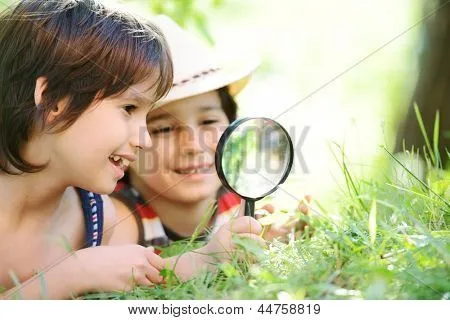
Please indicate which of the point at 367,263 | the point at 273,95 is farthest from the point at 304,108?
the point at 367,263

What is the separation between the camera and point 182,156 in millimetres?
2248

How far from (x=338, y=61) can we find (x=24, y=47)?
6.29 feet

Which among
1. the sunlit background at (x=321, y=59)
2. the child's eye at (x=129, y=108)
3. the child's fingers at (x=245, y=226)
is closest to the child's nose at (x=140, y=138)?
the child's eye at (x=129, y=108)

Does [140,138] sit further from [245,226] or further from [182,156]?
[182,156]

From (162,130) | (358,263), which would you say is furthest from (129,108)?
(358,263)

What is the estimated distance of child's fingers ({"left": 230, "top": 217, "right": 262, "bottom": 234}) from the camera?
5.38ft

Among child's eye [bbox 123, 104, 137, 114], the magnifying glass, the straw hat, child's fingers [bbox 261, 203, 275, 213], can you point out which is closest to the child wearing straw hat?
the straw hat

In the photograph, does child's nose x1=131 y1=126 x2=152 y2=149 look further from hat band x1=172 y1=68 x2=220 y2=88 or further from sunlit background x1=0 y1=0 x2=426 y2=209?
sunlit background x1=0 y1=0 x2=426 y2=209

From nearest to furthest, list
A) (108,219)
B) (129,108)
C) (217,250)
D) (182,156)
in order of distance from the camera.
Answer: (217,250), (129,108), (108,219), (182,156)

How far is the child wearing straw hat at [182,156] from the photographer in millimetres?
2203

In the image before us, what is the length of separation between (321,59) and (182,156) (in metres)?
1.36

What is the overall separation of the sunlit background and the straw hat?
446mm

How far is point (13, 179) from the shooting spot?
172 cm

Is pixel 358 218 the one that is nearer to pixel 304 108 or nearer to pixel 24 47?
pixel 24 47
